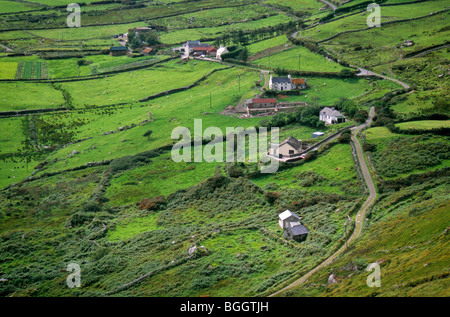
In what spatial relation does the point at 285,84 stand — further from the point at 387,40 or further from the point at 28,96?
the point at 28,96

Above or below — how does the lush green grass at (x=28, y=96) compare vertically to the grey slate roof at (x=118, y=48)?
below

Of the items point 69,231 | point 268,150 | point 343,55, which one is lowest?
point 69,231

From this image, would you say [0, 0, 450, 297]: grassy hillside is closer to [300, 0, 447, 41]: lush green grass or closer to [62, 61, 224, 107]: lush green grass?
[62, 61, 224, 107]: lush green grass

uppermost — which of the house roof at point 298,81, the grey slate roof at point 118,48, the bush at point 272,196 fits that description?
the grey slate roof at point 118,48

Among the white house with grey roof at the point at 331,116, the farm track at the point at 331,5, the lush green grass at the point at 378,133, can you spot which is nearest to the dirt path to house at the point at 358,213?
the lush green grass at the point at 378,133

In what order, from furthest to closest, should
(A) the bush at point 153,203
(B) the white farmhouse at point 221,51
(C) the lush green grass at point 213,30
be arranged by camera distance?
(C) the lush green grass at point 213,30 < (B) the white farmhouse at point 221,51 < (A) the bush at point 153,203

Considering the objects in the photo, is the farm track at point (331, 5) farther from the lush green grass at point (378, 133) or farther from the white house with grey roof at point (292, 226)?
the white house with grey roof at point (292, 226)
